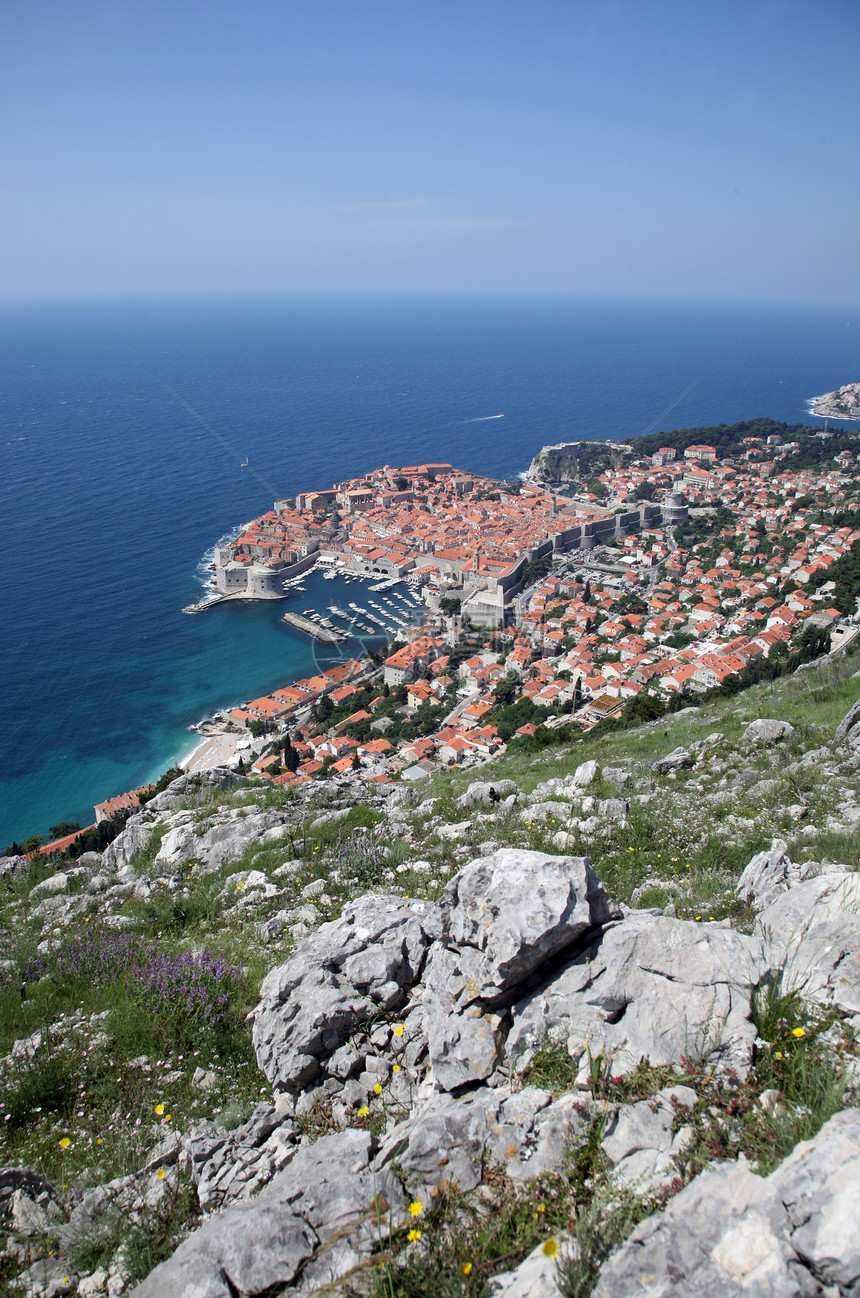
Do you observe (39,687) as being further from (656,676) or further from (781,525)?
(781,525)

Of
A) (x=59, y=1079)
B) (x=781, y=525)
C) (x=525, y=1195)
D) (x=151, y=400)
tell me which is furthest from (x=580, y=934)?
(x=151, y=400)

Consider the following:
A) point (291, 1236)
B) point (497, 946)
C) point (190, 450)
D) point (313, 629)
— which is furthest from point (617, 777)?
point (190, 450)

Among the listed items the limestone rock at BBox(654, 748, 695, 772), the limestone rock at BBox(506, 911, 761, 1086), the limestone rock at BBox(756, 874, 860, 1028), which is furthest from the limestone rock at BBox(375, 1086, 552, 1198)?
the limestone rock at BBox(654, 748, 695, 772)

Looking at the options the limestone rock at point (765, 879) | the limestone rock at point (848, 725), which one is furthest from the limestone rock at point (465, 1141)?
the limestone rock at point (848, 725)

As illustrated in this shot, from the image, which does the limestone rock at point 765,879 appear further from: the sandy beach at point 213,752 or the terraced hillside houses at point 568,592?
the sandy beach at point 213,752

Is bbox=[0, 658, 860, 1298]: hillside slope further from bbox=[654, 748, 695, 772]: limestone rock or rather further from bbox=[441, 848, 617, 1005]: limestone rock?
bbox=[654, 748, 695, 772]: limestone rock

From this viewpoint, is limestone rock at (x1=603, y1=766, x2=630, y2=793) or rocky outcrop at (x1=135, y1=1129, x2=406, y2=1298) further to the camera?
limestone rock at (x1=603, y1=766, x2=630, y2=793)
